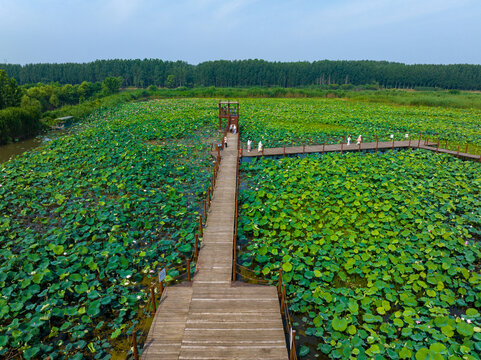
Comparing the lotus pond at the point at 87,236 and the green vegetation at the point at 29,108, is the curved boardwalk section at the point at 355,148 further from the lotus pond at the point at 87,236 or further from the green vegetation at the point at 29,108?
the green vegetation at the point at 29,108

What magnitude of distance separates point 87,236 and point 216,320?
5.75m

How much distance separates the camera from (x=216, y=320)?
5.46 m

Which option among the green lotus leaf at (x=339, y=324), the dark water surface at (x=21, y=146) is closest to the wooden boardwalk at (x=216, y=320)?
the green lotus leaf at (x=339, y=324)

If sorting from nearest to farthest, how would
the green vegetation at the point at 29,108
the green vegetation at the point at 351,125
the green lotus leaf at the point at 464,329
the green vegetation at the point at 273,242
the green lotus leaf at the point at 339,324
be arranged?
the green lotus leaf at the point at 464,329
the green lotus leaf at the point at 339,324
the green vegetation at the point at 273,242
the green vegetation at the point at 351,125
the green vegetation at the point at 29,108

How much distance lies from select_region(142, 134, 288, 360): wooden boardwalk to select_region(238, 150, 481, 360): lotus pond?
1.01m

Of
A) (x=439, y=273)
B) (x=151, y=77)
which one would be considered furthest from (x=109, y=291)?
(x=151, y=77)

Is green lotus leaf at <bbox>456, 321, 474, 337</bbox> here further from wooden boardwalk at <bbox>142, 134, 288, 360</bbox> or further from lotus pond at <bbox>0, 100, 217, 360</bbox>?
lotus pond at <bbox>0, 100, 217, 360</bbox>

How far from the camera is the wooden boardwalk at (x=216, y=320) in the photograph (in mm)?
4844

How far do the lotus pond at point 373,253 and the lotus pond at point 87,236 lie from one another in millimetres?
3041

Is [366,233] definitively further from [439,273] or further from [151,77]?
[151,77]

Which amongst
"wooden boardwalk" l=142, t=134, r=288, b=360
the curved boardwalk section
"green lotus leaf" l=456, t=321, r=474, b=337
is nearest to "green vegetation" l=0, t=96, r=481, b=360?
"green lotus leaf" l=456, t=321, r=474, b=337

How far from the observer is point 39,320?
19.4 feet

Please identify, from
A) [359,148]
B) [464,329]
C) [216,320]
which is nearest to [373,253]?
[464,329]

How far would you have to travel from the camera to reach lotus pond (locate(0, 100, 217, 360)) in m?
6.02
